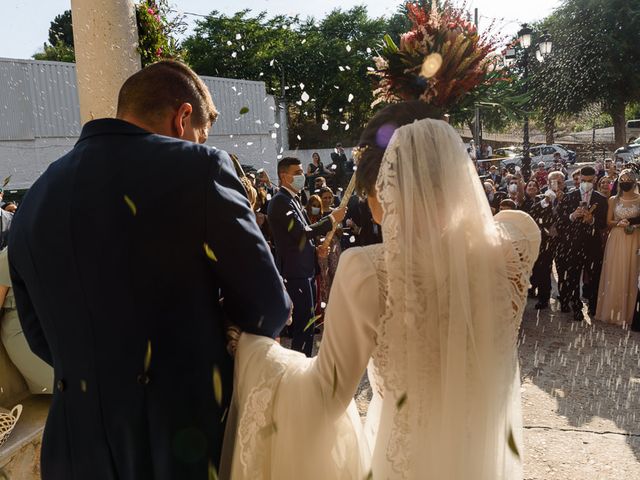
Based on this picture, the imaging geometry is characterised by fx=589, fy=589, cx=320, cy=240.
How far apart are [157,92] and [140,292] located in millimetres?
696

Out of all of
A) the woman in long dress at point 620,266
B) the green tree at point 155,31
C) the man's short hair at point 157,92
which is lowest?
the woman in long dress at point 620,266

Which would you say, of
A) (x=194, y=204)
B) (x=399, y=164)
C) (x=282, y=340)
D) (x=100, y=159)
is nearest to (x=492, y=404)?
(x=399, y=164)

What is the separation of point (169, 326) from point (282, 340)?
5.44 meters

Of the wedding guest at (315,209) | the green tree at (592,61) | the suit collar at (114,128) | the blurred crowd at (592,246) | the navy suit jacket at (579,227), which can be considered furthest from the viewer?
the green tree at (592,61)

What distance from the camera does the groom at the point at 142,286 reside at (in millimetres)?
1804

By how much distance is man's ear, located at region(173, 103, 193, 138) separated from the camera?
2.04m

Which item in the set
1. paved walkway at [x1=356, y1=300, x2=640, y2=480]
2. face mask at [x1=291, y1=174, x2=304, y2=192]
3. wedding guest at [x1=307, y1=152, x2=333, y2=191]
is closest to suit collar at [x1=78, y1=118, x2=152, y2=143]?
paved walkway at [x1=356, y1=300, x2=640, y2=480]

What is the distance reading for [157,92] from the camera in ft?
6.63

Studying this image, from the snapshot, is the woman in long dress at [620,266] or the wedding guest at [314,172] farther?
the wedding guest at [314,172]

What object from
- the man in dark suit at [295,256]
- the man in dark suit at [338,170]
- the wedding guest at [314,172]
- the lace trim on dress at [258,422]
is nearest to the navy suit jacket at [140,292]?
the lace trim on dress at [258,422]

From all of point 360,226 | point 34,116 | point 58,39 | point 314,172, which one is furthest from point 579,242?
point 58,39

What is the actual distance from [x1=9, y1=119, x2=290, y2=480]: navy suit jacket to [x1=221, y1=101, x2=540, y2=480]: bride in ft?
0.52

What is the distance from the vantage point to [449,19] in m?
2.79

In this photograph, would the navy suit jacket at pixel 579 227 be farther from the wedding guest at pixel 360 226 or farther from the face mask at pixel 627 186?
the wedding guest at pixel 360 226
